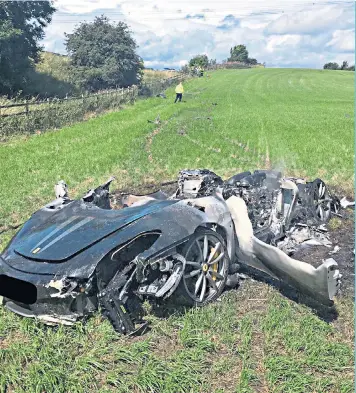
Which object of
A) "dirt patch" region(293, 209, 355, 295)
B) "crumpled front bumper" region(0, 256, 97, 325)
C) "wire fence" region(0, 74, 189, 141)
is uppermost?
"wire fence" region(0, 74, 189, 141)

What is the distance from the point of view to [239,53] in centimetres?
11706

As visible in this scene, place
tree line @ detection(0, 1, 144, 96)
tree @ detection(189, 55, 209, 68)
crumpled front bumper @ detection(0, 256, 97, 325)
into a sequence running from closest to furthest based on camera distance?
crumpled front bumper @ detection(0, 256, 97, 325)
tree line @ detection(0, 1, 144, 96)
tree @ detection(189, 55, 209, 68)

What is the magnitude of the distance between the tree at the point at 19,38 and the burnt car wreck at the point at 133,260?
26.2 meters

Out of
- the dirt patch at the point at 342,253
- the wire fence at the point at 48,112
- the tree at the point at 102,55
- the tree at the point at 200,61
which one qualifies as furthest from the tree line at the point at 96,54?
the tree at the point at 200,61

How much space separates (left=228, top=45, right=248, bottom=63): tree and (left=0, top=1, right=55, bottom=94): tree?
86786mm

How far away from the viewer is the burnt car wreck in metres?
4.16

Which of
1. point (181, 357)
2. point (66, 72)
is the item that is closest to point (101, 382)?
point (181, 357)

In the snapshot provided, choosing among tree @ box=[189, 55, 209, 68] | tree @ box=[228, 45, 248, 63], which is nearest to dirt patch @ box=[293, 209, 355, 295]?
tree @ box=[189, 55, 209, 68]

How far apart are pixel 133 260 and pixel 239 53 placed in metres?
119

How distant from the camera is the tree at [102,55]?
145ft

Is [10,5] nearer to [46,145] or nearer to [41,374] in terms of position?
[46,145]

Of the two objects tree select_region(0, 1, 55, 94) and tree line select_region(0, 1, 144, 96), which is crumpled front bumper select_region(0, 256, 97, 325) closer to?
tree select_region(0, 1, 55, 94)

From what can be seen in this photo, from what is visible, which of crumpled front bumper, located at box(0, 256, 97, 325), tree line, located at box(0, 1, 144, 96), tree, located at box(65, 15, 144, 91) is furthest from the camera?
tree, located at box(65, 15, 144, 91)

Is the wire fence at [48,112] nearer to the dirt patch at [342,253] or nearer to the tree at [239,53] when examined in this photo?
the dirt patch at [342,253]
